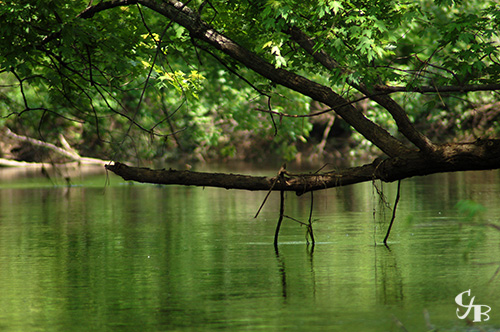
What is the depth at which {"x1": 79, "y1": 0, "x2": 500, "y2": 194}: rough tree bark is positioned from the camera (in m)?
11.3

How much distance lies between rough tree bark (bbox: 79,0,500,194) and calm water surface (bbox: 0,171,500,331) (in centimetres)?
85

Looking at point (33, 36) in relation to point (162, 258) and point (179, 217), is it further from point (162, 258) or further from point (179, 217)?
point (179, 217)

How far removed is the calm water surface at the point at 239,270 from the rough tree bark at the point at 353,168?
2.79ft

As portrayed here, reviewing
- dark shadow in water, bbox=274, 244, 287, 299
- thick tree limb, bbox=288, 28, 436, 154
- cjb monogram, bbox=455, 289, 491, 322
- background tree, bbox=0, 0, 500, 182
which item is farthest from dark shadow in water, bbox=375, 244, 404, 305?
thick tree limb, bbox=288, 28, 436, 154

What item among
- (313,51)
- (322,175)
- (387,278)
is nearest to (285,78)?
(313,51)

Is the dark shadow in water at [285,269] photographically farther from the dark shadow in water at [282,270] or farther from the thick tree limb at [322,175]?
the thick tree limb at [322,175]

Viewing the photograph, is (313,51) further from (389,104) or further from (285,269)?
(285,269)

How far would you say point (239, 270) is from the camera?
11.2 m

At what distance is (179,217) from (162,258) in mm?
6179

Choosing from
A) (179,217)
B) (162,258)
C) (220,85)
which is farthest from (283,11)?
(220,85)

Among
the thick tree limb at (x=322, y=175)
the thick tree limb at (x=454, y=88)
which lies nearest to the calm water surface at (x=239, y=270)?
the thick tree limb at (x=322, y=175)

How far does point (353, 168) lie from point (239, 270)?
6.71 ft

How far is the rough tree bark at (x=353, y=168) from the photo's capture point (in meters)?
11.3

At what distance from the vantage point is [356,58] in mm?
11797
